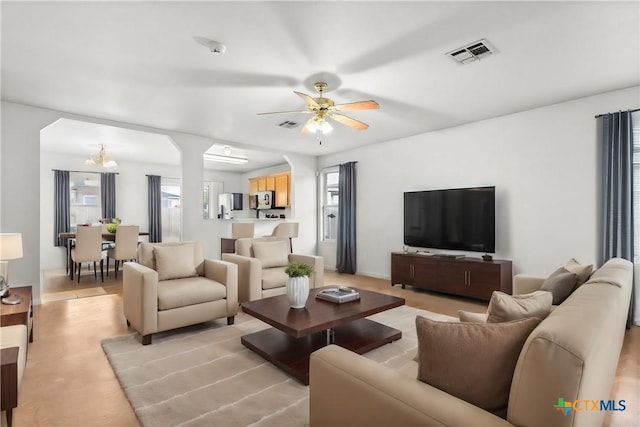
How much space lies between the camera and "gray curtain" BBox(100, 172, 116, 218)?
7816mm

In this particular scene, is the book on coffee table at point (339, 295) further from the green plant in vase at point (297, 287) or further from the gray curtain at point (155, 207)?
the gray curtain at point (155, 207)

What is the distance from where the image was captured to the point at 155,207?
8492mm

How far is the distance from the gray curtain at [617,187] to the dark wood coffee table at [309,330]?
256 centimetres

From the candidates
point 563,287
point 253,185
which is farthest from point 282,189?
point 563,287

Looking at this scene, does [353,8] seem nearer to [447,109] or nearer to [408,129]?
[447,109]

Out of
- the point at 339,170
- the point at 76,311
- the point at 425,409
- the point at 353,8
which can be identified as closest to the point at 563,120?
the point at 353,8

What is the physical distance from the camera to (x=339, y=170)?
6.91 meters

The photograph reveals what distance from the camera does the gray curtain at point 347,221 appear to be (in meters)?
6.62

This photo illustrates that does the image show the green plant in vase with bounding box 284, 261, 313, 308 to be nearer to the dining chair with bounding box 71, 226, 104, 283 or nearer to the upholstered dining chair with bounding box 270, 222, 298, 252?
the upholstered dining chair with bounding box 270, 222, 298, 252

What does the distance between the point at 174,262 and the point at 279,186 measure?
17.3ft

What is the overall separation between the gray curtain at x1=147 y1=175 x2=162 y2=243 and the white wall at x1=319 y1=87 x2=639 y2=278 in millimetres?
6058

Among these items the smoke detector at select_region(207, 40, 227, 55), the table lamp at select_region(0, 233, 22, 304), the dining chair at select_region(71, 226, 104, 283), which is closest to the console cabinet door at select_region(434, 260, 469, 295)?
the smoke detector at select_region(207, 40, 227, 55)

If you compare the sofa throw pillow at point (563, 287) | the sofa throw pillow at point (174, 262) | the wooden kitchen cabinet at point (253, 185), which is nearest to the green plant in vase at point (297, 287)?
the sofa throw pillow at point (174, 262)

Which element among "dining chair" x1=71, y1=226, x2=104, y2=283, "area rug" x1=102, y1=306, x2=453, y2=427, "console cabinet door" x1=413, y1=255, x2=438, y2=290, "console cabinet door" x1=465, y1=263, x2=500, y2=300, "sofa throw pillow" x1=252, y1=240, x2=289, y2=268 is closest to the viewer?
"area rug" x1=102, y1=306, x2=453, y2=427
